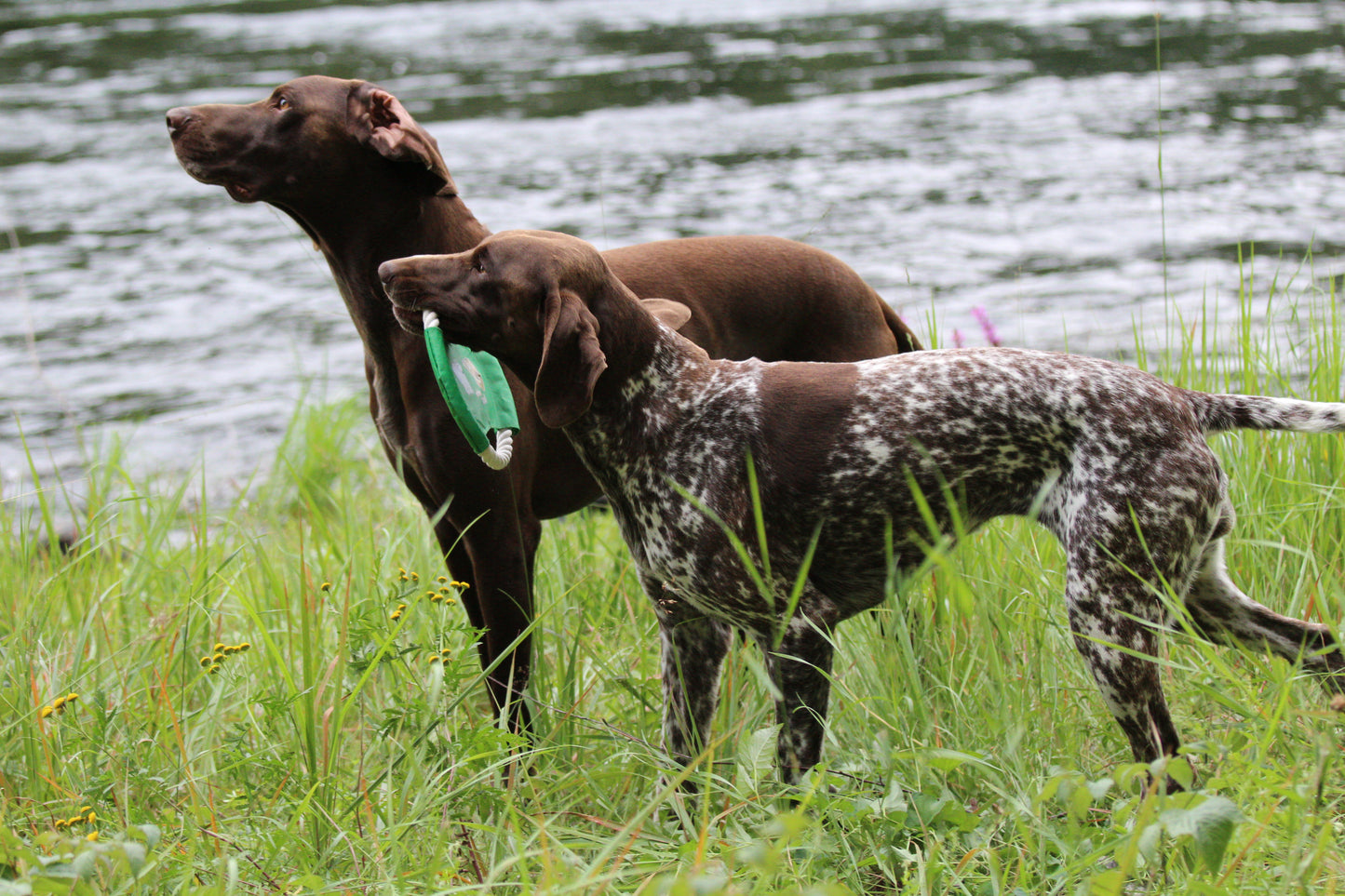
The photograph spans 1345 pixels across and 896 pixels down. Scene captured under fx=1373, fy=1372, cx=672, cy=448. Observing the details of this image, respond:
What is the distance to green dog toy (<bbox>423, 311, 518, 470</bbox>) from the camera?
3.26 metres

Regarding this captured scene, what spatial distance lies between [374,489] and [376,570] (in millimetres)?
3284

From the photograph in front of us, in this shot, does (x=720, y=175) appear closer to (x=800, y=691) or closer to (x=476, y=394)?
(x=476, y=394)

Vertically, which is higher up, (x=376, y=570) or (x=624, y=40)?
(x=624, y=40)

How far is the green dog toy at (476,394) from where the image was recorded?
3260 millimetres

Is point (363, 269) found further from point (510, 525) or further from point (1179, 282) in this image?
→ point (1179, 282)

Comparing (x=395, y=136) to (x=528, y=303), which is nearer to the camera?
(x=528, y=303)

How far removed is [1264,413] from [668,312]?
1.52 metres

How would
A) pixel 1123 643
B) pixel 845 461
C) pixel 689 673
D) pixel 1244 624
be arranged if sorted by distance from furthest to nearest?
pixel 689 673 → pixel 1244 624 → pixel 845 461 → pixel 1123 643

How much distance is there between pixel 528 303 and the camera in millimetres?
3268

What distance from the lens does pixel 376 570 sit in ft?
11.5

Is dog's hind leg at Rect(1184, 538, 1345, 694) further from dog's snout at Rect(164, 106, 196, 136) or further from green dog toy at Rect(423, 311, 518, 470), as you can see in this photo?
dog's snout at Rect(164, 106, 196, 136)

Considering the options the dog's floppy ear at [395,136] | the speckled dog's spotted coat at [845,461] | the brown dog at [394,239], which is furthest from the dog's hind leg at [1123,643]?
the dog's floppy ear at [395,136]

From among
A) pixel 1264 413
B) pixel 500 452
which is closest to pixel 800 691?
→ pixel 500 452

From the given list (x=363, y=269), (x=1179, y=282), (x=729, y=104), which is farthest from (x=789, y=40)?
(x=363, y=269)
